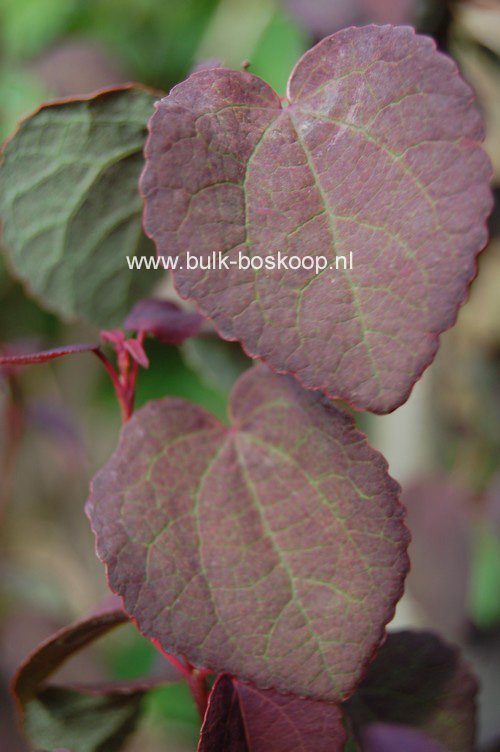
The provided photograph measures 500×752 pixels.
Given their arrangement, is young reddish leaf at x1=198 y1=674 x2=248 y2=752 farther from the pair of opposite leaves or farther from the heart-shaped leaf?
the heart-shaped leaf

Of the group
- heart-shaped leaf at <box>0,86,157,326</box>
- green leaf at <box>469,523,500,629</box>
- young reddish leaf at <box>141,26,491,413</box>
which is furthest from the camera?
green leaf at <box>469,523,500,629</box>

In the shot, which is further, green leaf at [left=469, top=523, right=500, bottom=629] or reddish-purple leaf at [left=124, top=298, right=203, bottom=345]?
green leaf at [left=469, top=523, right=500, bottom=629]

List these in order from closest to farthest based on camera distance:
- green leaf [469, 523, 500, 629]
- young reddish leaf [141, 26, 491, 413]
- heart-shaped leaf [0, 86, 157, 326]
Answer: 1. young reddish leaf [141, 26, 491, 413]
2. heart-shaped leaf [0, 86, 157, 326]
3. green leaf [469, 523, 500, 629]

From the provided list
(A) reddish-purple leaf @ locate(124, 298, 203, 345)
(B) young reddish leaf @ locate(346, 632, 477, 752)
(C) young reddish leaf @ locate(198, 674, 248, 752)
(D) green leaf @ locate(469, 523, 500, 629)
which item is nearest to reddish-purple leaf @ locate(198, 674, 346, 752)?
(C) young reddish leaf @ locate(198, 674, 248, 752)

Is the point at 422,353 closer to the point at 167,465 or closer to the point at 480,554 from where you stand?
the point at 167,465

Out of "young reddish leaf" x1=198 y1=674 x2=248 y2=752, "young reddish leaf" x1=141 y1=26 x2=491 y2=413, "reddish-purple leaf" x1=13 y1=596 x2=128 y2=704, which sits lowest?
"reddish-purple leaf" x1=13 y1=596 x2=128 y2=704

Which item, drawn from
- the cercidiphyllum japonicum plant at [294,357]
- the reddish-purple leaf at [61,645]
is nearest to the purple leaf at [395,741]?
the cercidiphyllum japonicum plant at [294,357]

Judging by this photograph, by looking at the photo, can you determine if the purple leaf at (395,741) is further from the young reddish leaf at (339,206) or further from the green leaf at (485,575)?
the green leaf at (485,575)

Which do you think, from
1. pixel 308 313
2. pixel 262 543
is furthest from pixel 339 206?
pixel 262 543
